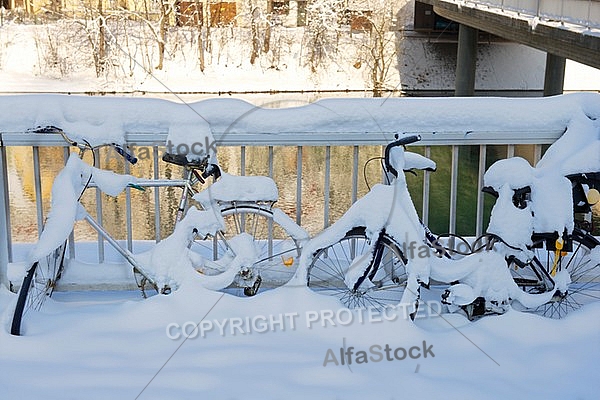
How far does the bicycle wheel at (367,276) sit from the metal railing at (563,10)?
896 cm

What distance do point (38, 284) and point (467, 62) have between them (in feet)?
68.3

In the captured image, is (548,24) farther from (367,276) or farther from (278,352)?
(278,352)

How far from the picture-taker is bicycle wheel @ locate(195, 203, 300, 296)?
3695mm

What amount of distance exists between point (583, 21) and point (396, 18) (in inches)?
630

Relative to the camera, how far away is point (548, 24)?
13164 millimetres

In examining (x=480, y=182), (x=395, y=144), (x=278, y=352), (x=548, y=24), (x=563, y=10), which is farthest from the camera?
(x=548, y=24)

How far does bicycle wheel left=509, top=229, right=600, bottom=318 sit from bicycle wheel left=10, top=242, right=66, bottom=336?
7.32 feet

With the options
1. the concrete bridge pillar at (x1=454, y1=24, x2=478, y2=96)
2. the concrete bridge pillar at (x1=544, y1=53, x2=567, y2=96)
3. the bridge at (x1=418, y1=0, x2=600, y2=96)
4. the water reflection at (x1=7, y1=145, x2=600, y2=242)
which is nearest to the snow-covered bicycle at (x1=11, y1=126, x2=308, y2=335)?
the water reflection at (x1=7, y1=145, x2=600, y2=242)

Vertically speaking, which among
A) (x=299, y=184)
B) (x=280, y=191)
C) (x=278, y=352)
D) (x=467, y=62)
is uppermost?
(x=467, y=62)

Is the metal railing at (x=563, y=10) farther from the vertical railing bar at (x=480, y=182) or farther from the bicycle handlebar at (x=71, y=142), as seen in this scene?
the bicycle handlebar at (x=71, y=142)

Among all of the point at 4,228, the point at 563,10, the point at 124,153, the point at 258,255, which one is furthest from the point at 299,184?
the point at 563,10

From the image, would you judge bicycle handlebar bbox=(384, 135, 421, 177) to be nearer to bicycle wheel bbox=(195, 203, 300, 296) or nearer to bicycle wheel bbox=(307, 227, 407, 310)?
bicycle wheel bbox=(307, 227, 407, 310)

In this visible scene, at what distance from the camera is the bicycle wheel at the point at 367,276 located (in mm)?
3576

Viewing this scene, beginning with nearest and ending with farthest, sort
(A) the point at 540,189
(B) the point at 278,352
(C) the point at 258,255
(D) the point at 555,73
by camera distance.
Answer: (B) the point at 278,352
(A) the point at 540,189
(C) the point at 258,255
(D) the point at 555,73
